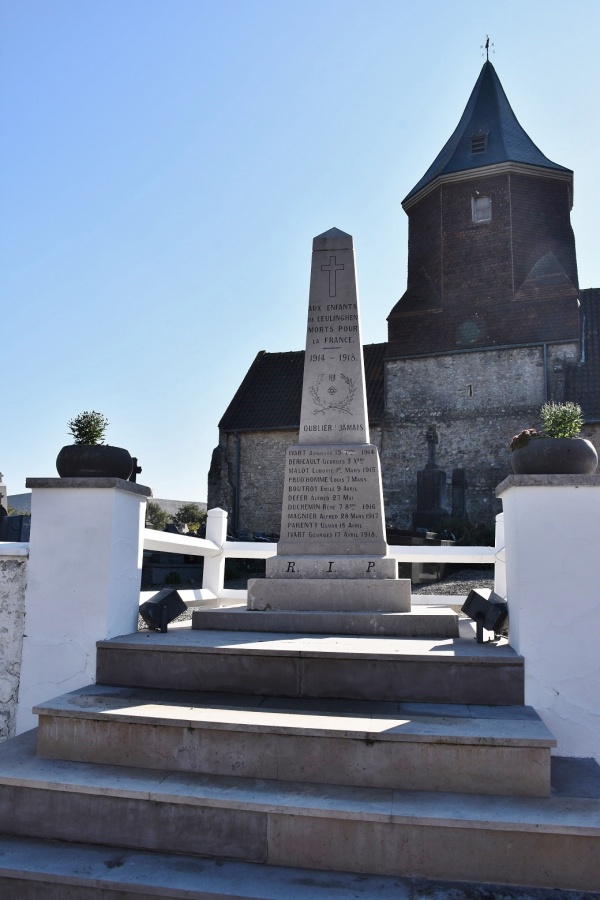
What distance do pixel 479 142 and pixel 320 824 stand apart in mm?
27673

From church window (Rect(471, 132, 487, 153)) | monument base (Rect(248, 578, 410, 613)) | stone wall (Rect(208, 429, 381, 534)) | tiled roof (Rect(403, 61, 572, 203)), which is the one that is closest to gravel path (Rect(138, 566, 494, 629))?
monument base (Rect(248, 578, 410, 613))

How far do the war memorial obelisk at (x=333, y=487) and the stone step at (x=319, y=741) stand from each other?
1.85m

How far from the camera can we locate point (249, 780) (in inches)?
124

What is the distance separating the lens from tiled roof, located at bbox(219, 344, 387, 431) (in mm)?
28531

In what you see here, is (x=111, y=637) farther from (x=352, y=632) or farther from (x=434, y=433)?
(x=434, y=433)

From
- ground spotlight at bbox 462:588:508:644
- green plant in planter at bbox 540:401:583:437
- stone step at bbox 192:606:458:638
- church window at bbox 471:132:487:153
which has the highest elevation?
church window at bbox 471:132:487:153

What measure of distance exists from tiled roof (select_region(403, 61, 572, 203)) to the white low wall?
24.9 metres

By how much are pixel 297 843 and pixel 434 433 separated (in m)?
23.8

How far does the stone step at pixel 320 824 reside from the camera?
9.00 ft

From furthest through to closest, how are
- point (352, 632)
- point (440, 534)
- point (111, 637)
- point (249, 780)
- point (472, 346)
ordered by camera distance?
point (472, 346), point (440, 534), point (352, 632), point (111, 637), point (249, 780)

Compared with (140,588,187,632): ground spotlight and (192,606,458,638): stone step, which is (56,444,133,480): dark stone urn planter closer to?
(140,588,187,632): ground spotlight

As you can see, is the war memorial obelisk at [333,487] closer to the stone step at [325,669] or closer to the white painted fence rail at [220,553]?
the white painted fence rail at [220,553]

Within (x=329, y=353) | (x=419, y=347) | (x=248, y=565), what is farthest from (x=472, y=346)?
(x=329, y=353)

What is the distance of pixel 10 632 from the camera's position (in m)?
4.43
